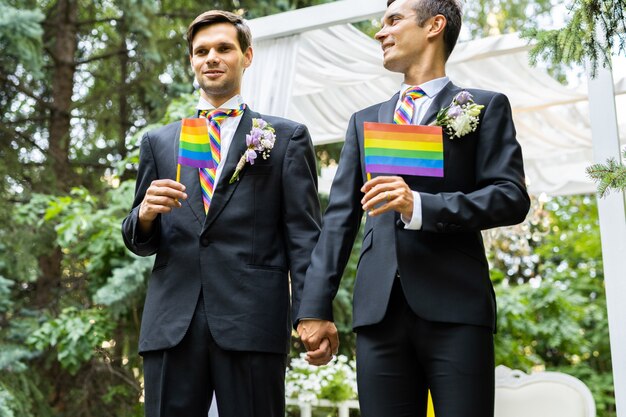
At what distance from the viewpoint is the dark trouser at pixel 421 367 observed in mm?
2203

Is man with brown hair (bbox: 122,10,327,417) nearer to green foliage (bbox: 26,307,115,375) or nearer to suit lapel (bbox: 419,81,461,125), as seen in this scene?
suit lapel (bbox: 419,81,461,125)

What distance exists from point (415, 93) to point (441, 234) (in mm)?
435

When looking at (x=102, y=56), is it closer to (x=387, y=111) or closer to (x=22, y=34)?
(x=22, y=34)

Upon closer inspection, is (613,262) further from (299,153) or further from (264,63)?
(264,63)

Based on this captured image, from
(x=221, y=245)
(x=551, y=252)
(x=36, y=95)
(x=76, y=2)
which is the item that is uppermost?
(x=76, y=2)

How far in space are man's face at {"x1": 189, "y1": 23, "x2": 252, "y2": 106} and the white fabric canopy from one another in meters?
2.21

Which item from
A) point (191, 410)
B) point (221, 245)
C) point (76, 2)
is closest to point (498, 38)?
point (221, 245)

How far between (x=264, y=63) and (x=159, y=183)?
110 inches

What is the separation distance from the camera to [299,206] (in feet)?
9.12

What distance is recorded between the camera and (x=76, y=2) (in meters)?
9.10

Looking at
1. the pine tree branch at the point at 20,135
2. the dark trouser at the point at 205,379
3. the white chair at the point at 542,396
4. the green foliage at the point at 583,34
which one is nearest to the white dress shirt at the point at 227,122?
the dark trouser at the point at 205,379

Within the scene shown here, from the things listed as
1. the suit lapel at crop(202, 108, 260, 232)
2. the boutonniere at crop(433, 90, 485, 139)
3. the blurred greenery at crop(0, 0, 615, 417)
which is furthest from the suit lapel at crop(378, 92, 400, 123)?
A: the blurred greenery at crop(0, 0, 615, 417)

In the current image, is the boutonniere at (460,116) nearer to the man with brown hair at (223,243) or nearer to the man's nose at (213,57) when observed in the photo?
the man with brown hair at (223,243)

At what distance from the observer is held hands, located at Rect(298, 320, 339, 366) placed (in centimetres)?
243
